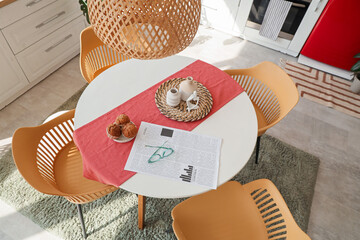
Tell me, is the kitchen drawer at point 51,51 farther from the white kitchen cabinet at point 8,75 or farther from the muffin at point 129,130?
the muffin at point 129,130

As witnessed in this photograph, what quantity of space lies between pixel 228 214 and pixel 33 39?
2445mm

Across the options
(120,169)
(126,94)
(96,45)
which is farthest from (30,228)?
(96,45)

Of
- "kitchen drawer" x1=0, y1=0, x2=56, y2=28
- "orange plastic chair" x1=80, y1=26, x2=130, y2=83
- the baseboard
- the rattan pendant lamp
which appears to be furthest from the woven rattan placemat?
the baseboard

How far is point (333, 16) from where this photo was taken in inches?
103

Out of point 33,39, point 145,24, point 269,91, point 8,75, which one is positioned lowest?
point 8,75

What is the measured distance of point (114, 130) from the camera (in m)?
1.16

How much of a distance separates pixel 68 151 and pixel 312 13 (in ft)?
10.1

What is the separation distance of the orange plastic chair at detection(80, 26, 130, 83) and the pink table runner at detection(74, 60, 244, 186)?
0.62 meters

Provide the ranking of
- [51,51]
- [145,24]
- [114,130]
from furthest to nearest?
[51,51]
[114,130]
[145,24]

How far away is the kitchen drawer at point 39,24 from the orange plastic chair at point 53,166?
4.37 ft

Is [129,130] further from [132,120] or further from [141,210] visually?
[141,210]

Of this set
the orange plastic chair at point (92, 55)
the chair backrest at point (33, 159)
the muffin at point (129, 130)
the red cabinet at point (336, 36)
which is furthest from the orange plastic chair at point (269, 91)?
the red cabinet at point (336, 36)

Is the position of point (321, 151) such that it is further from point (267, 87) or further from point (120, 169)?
point (120, 169)

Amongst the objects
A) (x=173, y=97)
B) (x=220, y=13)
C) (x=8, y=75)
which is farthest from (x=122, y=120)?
(x=220, y=13)
